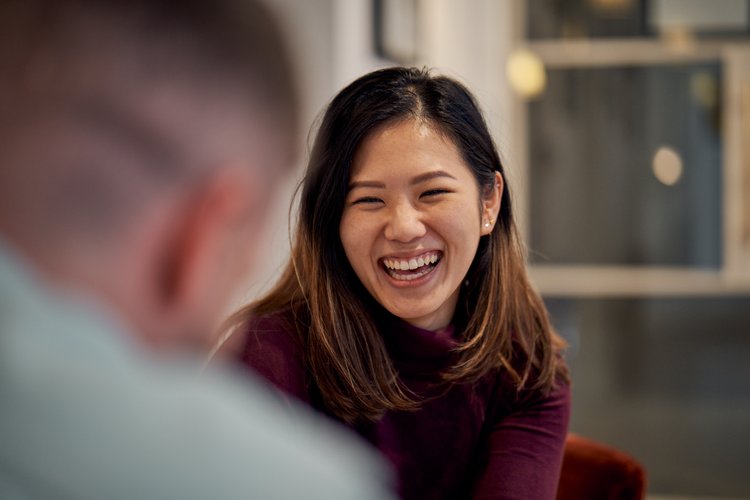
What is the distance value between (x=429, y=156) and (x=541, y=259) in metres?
2.09

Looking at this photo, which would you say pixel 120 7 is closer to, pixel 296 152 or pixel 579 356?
pixel 296 152

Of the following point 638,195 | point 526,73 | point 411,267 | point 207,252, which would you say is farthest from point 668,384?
point 207,252

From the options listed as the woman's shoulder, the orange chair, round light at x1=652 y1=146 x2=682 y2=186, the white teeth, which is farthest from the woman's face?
round light at x1=652 y1=146 x2=682 y2=186

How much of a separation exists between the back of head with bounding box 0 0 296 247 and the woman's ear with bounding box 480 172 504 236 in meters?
0.70

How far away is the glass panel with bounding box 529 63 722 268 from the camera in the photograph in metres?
2.70

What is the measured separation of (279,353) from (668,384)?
213 centimetres

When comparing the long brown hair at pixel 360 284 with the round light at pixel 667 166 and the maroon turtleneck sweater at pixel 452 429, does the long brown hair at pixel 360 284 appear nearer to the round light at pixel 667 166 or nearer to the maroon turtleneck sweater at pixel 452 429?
the maroon turtleneck sweater at pixel 452 429

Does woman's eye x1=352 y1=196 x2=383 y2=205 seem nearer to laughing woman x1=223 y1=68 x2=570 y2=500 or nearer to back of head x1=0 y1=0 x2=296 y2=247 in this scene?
laughing woman x1=223 y1=68 x2=570 y2=500

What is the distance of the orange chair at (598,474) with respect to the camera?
120 centimetres

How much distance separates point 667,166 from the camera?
2.74 m

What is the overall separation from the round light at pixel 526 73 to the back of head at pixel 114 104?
261 centimetres

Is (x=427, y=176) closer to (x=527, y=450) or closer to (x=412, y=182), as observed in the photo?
(x=412, y=182)

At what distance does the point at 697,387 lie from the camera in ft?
9.01

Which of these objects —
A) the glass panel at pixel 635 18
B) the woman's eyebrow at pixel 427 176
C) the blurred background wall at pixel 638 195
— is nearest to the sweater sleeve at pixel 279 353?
the woman's eyebrow at pixel 427 176
